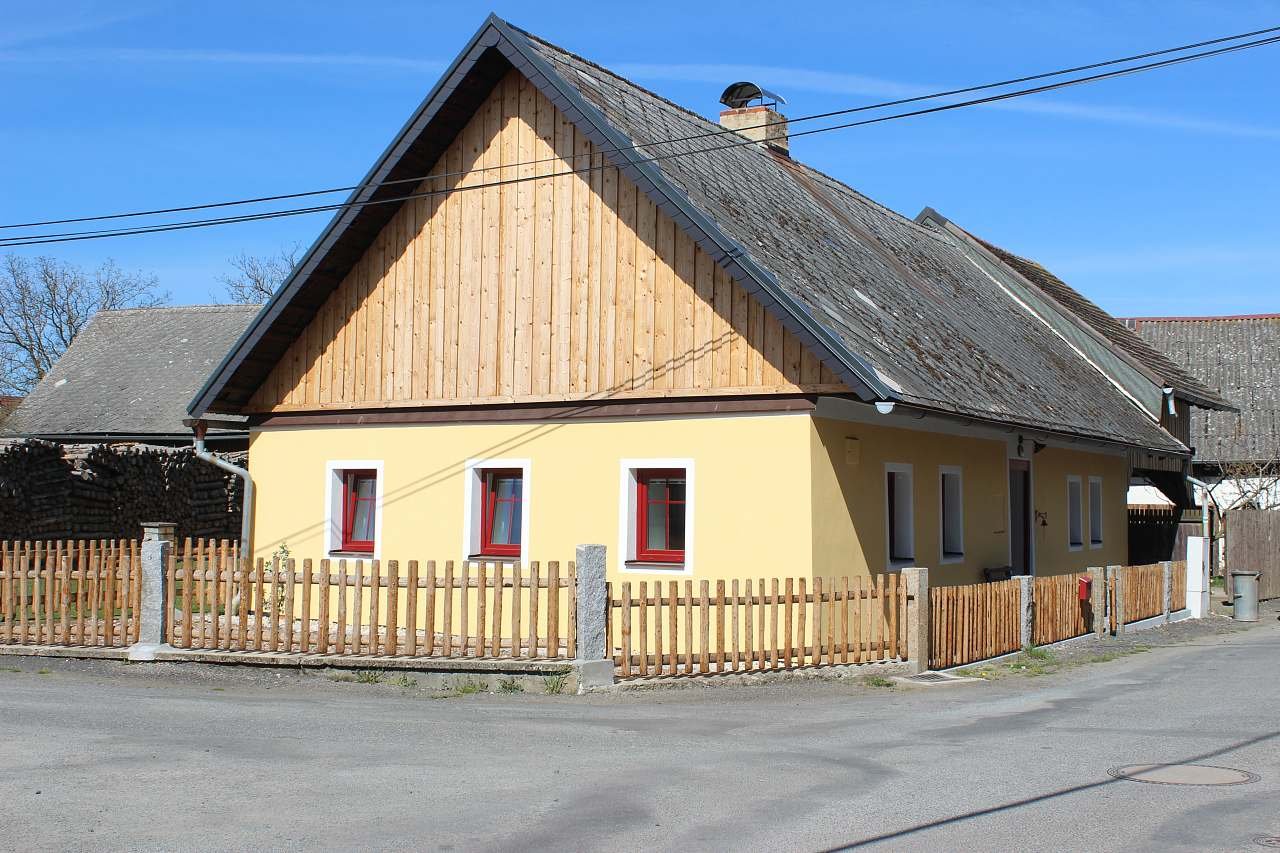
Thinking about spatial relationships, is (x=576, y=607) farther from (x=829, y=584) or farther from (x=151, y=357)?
(x=151, y=357)

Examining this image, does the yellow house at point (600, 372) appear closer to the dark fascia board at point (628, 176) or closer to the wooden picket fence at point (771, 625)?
the dark fascia board at point (628, 176)

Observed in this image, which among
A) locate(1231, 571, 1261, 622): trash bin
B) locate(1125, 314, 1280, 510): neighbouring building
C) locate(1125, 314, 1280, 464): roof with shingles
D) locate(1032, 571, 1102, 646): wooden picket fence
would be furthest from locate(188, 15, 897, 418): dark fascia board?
locate(1125, 314, 1280, 464): roof with shingles

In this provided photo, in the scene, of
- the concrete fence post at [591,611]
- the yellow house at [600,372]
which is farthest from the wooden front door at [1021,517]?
the concrete fence post at [591,611]

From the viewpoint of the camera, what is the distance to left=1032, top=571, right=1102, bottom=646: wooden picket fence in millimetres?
17625

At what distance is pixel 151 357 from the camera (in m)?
37.9

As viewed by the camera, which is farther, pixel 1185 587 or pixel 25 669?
pixel 1185 587

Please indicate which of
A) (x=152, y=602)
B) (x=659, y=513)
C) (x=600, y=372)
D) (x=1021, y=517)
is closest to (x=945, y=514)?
(x=1021, y=517)

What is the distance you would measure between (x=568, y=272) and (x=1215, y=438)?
2956cm

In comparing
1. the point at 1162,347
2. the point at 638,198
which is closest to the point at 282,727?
the point at 638,198

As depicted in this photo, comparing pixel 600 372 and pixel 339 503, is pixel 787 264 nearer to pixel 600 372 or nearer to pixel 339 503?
pixel 600 372

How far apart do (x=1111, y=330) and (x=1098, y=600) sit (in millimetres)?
14391

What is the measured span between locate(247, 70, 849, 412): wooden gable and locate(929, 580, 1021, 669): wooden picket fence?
2.72 meters

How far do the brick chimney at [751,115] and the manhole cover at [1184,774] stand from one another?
616 inches

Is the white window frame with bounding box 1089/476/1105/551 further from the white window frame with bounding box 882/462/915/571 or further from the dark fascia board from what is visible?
the dark fascia board
